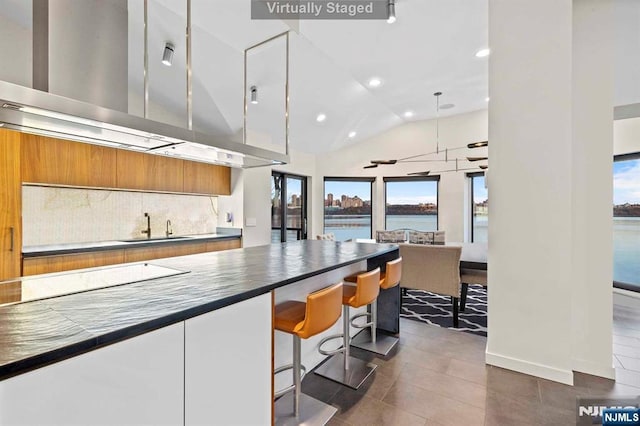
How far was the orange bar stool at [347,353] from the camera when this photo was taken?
2.17 metres

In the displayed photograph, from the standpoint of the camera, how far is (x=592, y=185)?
2365 millimetres

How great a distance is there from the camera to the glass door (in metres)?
5.90

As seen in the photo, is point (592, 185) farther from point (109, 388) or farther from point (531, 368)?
point (109, 388)

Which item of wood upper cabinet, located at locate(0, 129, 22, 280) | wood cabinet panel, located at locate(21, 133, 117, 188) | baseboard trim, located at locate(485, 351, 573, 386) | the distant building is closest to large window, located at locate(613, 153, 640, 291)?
baseboard trim, located at locate(485, 351, 573, 386)

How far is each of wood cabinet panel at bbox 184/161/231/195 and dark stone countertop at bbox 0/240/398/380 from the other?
2.51m

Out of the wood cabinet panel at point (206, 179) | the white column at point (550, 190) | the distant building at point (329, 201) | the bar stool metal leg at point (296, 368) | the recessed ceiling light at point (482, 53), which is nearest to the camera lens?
the bar stool metal leg at point (296, 368)

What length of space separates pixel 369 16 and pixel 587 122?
2.16 m

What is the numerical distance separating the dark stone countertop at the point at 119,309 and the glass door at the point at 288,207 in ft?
13.3

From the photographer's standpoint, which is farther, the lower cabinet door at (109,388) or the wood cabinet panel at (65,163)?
the wood cabinet panel at (65,163)

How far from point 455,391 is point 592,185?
197cm

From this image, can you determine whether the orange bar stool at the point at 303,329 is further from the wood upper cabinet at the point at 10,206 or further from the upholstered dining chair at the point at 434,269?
the wood upper cabinet at the point at 10,206

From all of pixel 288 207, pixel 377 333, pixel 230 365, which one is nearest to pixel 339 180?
pixel 288 207

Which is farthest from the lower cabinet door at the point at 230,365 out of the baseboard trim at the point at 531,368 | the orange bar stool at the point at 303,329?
the baseboard trim at the point at 531,368

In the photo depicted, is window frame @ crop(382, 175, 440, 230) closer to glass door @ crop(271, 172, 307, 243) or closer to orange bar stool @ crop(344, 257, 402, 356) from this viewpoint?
glass door @ crop(271, 172, 307, 243)
